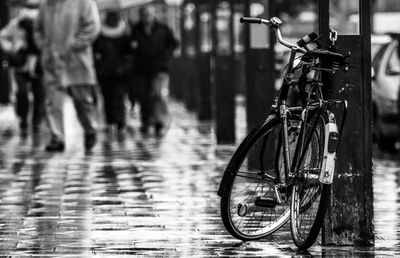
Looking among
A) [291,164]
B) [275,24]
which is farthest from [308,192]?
[275,24]

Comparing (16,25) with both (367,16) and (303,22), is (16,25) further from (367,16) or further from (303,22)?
(303,22)

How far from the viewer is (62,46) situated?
16766 millimetres

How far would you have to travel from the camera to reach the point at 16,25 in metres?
21.5

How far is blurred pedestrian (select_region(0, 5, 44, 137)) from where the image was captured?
20.7 m

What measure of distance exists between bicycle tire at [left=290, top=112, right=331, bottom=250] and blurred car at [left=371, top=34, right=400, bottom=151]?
8.59 meters

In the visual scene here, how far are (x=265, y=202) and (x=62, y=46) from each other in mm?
8590

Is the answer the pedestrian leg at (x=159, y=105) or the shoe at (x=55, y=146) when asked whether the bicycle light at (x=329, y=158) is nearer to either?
the shoe at (x=55, y=146)

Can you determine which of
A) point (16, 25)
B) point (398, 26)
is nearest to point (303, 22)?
point (398, 26)

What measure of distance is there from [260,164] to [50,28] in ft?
28.6

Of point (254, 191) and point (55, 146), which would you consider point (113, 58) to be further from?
point (254, 191)

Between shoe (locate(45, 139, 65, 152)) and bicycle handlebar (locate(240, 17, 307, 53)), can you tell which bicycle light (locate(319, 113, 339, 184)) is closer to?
bicycle handlebar (locate(240, 17, 307, 53))

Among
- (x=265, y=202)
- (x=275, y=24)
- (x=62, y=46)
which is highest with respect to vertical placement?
(x=275, y=24)

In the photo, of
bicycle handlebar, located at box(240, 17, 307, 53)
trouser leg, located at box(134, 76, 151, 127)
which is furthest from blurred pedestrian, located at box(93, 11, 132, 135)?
bicycle handlebar, located at box(240, 17, 307, 53)

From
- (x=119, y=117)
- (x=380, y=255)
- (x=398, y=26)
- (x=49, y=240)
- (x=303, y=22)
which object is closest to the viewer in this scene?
(x=380, y=255)
